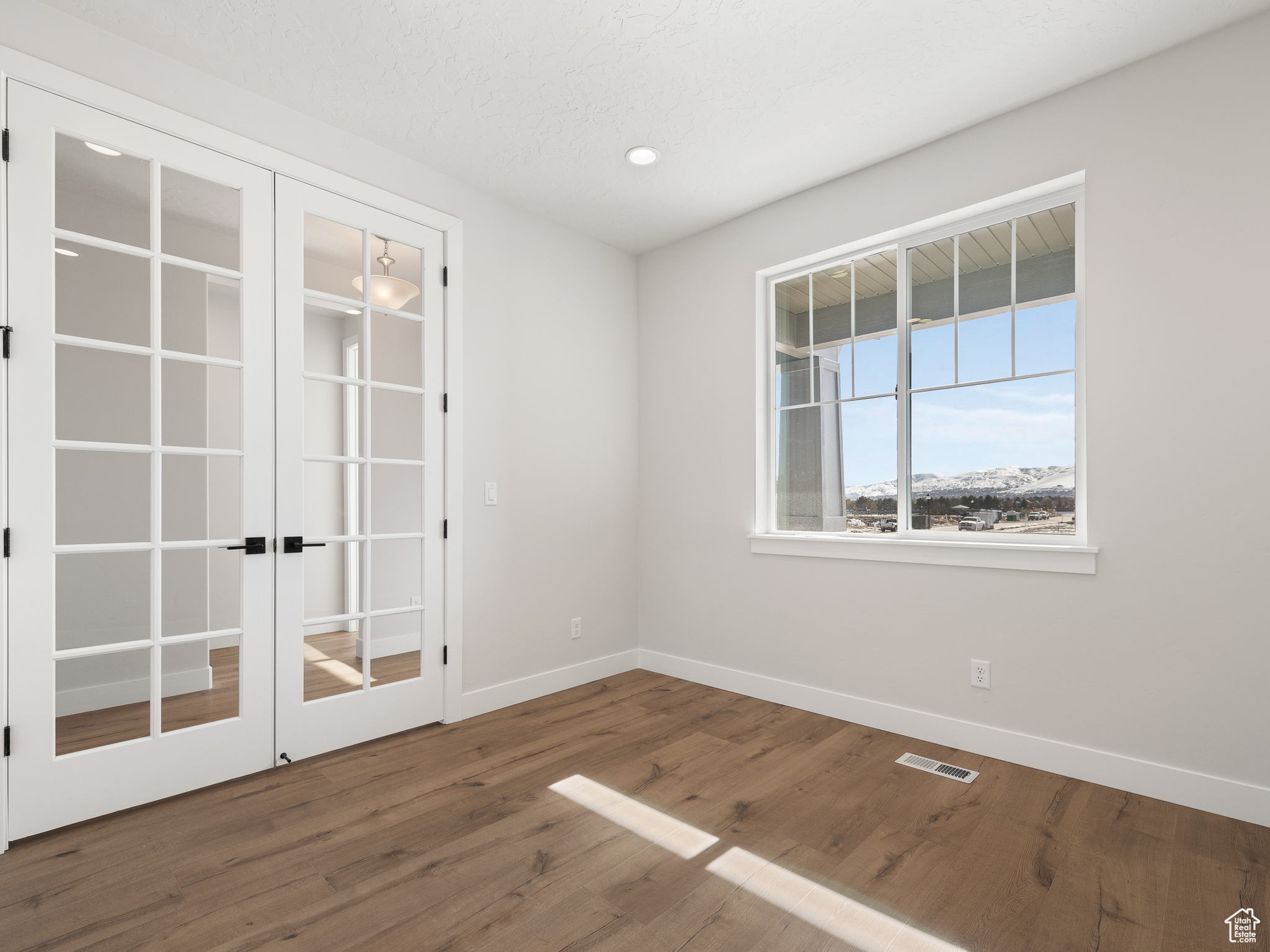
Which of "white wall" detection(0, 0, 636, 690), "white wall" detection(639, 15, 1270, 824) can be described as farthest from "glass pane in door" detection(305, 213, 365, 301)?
"white wall" detection(639, 15, 1270, 824)

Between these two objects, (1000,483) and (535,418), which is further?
(535,418)

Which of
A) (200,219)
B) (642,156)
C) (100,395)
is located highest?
(642,156)

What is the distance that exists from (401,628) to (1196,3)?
3936 millimetres

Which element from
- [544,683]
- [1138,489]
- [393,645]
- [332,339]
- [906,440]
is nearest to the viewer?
[1138,489]

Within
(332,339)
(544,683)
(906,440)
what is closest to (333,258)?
(332,339)

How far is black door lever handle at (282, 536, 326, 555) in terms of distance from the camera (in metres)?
2.70

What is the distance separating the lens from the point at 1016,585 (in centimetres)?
272

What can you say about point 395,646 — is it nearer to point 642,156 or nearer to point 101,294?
point 101,294

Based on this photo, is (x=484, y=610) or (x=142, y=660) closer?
(x=142, y=660)

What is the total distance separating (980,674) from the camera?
2.82 m

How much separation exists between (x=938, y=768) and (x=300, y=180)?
372cm

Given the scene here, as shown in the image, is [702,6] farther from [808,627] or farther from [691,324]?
[808,627]

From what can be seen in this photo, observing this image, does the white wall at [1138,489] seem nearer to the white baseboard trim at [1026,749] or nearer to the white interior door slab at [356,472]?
the white baseboard trim at [1026,749]

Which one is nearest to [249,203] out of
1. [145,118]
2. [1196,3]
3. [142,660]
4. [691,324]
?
[145,118]
